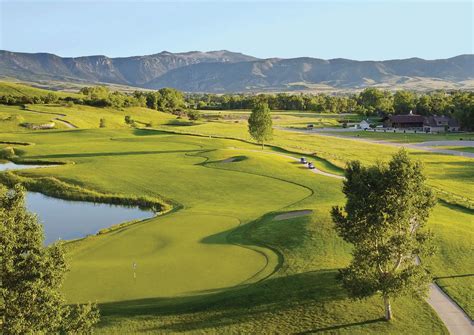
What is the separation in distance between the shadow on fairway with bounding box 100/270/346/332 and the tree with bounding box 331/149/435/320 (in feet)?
12.4

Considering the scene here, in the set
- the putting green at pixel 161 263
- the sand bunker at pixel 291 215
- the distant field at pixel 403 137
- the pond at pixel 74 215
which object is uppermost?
the distant field at pixel 403 137

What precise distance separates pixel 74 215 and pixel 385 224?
1559 inches

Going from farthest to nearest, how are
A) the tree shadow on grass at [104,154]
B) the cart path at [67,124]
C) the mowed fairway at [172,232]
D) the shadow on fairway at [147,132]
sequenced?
the cart path at [67,124] → the shadow on fairway at [147,132] → the tree shadow on grass at [104,154] → the mowed fairway at [172,232]

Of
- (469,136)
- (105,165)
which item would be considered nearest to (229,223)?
(105,165)

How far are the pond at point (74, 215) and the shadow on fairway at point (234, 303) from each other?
796 inches

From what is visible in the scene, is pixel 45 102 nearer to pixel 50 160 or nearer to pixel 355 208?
pixel 50 160

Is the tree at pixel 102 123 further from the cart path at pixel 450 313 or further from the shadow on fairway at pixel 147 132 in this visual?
the cart path at pixel 450 313

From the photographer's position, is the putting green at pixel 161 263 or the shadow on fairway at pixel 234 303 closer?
the shadow on fairway at pixel 234 303

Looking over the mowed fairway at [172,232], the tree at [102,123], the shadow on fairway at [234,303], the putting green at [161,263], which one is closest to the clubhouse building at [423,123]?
the tree at [102,123]

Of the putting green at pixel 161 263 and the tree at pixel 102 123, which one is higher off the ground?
the tree at pixel 102 123

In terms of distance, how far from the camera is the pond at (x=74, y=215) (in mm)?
47125

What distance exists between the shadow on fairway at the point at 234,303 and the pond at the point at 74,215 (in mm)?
19997

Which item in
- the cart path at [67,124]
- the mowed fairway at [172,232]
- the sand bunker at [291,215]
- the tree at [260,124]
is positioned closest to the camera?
the mowed fairway at [172,232]

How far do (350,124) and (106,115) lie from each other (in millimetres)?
96851
